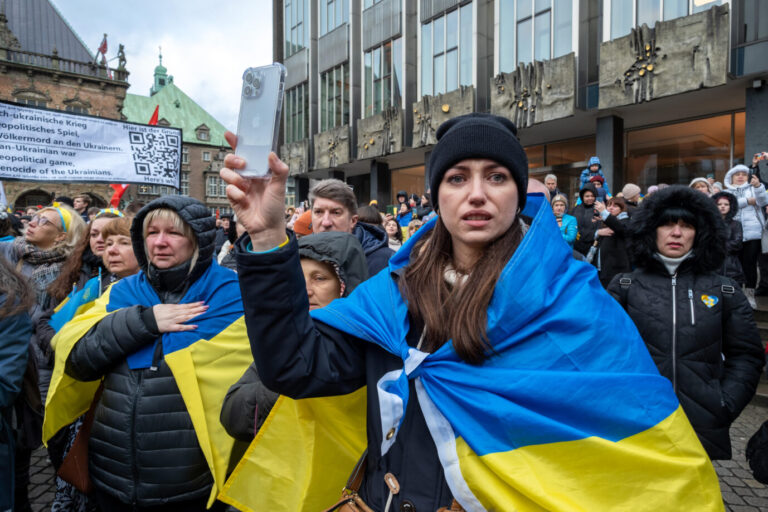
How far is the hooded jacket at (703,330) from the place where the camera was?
9.11 ft

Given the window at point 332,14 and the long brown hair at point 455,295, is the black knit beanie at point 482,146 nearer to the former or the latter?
the long brown hair at point 455,295

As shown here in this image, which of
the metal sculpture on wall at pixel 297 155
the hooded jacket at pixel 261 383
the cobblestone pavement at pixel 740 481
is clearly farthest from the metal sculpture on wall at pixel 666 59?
the metal sculpture on wall at pixel 297 155

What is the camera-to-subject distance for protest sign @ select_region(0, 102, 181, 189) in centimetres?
487

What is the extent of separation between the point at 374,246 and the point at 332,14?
23653mm

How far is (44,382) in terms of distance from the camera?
3324mm

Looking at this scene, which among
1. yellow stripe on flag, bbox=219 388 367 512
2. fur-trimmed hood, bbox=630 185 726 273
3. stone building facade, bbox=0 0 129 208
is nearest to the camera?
yellow stripe on flag, bbox=219 388 367 512

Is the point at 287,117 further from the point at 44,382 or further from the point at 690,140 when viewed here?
the point at 44,382

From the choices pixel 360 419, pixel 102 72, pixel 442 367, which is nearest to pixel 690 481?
pixel 442 367

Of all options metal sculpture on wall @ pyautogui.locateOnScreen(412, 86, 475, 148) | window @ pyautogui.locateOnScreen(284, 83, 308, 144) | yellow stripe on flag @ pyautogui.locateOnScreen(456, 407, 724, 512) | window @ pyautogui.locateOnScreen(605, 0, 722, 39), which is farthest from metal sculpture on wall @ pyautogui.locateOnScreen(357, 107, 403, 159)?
yellow stripe on flag @ pyautogui.locateOnScreen(456, 407, 724, 512)

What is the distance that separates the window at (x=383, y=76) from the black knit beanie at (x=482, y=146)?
19.6 m

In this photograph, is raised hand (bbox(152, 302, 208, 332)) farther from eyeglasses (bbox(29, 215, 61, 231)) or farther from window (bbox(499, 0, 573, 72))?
window (bbox(499, 0, 573, 72))

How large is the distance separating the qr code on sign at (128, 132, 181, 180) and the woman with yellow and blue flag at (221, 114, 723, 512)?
5.07m

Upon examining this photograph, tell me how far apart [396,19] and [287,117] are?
9.33 meters

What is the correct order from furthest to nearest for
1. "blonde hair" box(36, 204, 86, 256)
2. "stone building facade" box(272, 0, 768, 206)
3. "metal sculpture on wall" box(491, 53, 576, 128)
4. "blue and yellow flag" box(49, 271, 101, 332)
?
"metal sculpture on wall" box(491, 53, 576, 128)
"stone building facade" box(272, 0, 768, 206)
"blonde hair" box(36, 204, 86, 256)
"blue and yellow flag" box(49, 271, 101, 332)
